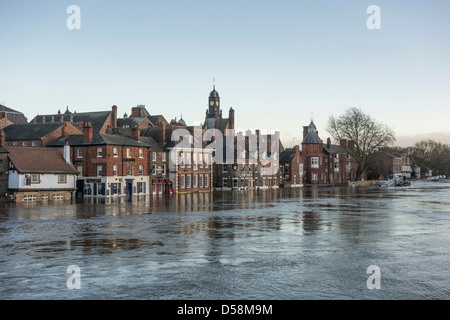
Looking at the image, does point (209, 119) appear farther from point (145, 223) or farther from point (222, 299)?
point (222, 299)

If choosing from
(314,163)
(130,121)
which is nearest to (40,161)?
(130,121)

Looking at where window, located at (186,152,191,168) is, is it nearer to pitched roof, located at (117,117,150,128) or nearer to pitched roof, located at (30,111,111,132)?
pitched roof, located at (30,111,111,132)

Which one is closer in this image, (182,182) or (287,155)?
(182,182)

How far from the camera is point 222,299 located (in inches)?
512

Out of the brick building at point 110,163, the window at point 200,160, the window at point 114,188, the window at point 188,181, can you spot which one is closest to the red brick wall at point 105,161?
the brick building at point 110,163

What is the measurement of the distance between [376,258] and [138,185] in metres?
53.0

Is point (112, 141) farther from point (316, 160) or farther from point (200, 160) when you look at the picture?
point (316, 160)

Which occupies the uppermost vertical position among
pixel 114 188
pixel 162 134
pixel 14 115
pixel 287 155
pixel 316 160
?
pixel 14 115

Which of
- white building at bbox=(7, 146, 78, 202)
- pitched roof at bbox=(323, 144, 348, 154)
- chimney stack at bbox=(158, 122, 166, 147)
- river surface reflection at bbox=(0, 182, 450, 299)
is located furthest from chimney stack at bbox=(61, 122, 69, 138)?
pitched roof at bbox=(323, 144, 348, 154)

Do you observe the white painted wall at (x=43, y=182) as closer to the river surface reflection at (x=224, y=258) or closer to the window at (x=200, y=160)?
the river surface reflection at (x=224, y=258)

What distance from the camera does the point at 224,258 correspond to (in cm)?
1861

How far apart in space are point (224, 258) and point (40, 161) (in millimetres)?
43885

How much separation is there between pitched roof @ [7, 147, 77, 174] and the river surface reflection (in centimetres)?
2319

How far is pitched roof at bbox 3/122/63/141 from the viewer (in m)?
70.8
